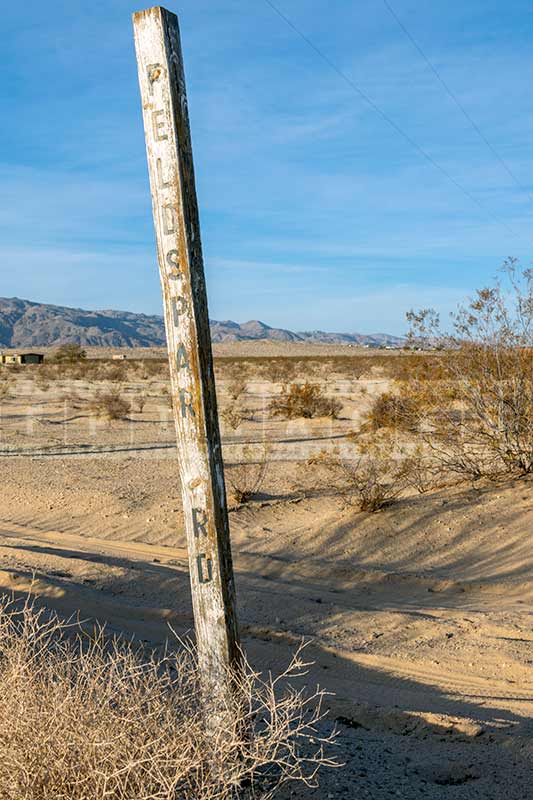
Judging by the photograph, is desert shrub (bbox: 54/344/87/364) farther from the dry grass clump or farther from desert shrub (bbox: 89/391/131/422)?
the dry grass clump

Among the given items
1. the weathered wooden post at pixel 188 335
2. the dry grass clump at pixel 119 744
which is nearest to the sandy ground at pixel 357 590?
the dry grass clump at pixel 119 744

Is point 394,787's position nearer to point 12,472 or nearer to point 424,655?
point 424,655

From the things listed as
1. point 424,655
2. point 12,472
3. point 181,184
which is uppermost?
point 181,184

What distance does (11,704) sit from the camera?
157 inches

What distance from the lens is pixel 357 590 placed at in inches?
384

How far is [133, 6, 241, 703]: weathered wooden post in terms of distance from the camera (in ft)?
13.7

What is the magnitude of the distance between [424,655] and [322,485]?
702cm

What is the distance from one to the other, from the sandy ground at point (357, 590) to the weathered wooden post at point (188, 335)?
1.05 meters

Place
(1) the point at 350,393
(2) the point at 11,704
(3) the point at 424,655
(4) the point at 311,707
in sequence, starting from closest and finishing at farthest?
(2) the point at 11,704 < (4) the point at 311,707 < (3) the point at 424,655 < (1) the point at 350,393

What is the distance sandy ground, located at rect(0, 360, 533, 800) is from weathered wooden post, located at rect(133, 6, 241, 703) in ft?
3.45

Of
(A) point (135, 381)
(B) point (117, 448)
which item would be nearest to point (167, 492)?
(B) point (117, 448)

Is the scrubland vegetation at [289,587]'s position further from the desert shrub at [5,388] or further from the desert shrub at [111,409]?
the desert shrub at [5,388]

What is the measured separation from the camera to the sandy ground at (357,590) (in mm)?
5434

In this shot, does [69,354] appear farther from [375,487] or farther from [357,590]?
[357,590]
